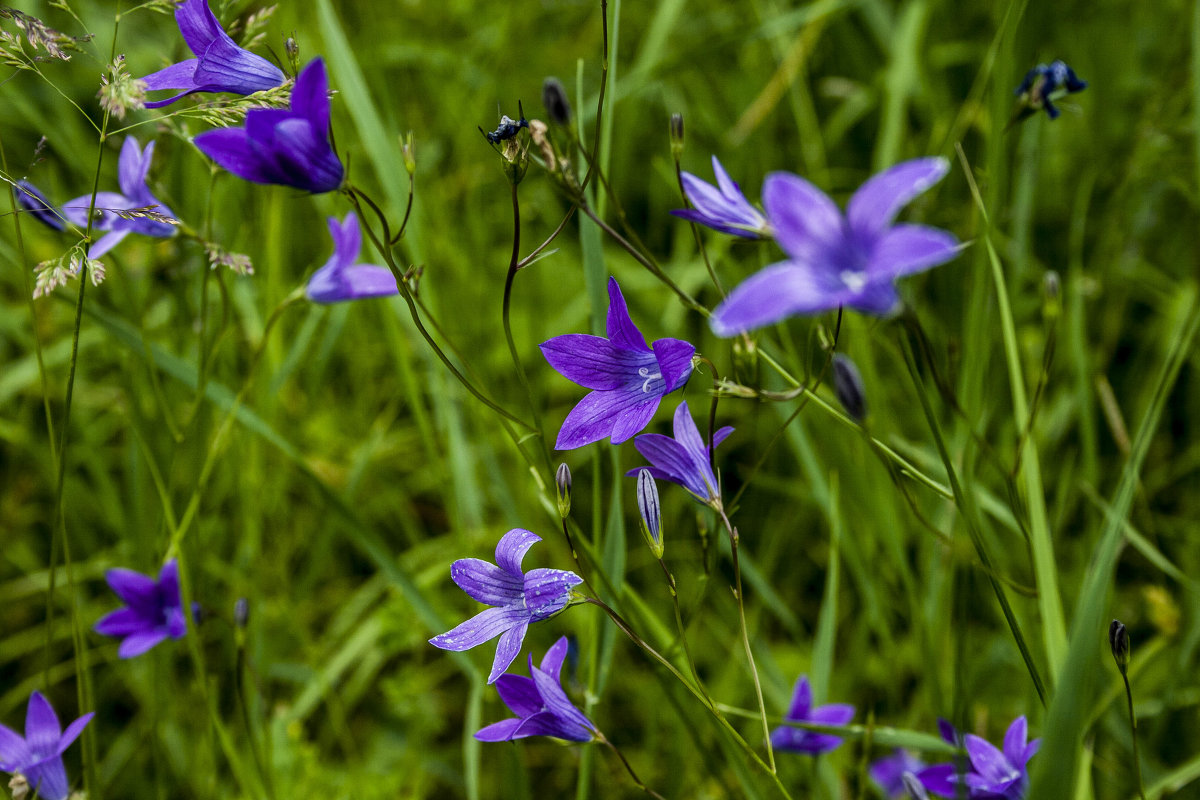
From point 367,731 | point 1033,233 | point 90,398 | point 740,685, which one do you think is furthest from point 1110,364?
point 90,398

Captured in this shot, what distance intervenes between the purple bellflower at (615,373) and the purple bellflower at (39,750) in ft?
2.83

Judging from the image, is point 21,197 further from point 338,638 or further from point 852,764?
point 852,764

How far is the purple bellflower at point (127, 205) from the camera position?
1278mm

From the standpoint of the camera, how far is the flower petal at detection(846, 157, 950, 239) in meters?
0.59

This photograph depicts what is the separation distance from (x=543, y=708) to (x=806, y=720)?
1.56ft

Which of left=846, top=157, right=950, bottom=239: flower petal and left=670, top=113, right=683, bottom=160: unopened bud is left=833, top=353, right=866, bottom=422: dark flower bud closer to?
left=846, top=157, right=950, bottom=239: flower petal

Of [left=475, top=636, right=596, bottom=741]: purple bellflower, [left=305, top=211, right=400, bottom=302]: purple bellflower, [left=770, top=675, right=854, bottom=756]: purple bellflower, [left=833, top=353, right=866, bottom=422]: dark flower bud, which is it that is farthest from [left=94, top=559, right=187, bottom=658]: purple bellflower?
[left=833, top=353, right=866, bottom=422]: dark flower bud

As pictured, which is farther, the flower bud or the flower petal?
the flower bud

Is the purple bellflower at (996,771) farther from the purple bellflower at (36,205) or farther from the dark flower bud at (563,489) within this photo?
the purple bellflower at (36,205)

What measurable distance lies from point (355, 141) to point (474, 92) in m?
0.44

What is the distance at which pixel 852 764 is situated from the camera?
1.72 metres

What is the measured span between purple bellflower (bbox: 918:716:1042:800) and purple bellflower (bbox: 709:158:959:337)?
2.27 feet

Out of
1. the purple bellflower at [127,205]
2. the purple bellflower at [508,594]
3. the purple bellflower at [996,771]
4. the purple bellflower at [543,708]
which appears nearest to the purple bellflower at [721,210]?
the purple bellflower at [508,594]

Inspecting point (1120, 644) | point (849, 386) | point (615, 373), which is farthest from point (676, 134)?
point (1120, 644)
